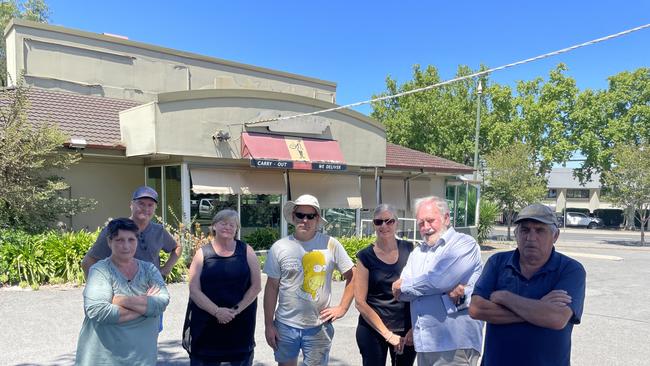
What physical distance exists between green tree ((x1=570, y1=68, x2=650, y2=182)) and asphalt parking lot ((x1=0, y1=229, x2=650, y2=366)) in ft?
111

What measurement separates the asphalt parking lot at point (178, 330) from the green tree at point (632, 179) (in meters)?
15.9

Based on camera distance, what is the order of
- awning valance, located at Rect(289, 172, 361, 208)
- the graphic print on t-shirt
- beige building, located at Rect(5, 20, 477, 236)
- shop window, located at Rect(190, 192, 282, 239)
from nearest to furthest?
the graphic print on t-shirt → beige building, located at Rect(5, 20, 477, 236) → shop window, located at Rect(190, 192, 282, 239) → awning valance, located at Rect(289, 172, 361, 208)

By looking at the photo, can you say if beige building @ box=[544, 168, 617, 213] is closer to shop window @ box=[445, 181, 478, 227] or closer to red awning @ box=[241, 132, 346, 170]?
shop window @ box=[445, 181, 478, 227]

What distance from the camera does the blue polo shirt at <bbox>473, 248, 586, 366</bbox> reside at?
234 centimetres

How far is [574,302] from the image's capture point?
231 centimetres

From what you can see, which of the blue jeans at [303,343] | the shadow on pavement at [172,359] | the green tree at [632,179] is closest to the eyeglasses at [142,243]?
the blue jeans at [303,343]

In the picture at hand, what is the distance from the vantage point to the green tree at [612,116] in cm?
3719

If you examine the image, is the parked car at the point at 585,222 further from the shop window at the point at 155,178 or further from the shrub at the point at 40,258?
the shrub at the point at 40,258

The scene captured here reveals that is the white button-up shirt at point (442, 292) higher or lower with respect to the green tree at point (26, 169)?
lower

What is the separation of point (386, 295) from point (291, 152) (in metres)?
8.66

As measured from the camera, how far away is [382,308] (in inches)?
126

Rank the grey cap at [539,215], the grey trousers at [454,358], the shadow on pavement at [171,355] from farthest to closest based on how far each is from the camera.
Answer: the shadow on pavement at [171,355] → the grey trousers at [454,358] → the grey cap at [539,215]

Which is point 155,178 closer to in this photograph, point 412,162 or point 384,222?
point 412,162

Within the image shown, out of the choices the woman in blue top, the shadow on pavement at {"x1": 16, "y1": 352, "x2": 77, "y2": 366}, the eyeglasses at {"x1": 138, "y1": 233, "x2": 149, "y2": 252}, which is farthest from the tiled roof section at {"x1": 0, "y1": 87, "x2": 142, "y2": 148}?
the woman in blue top
